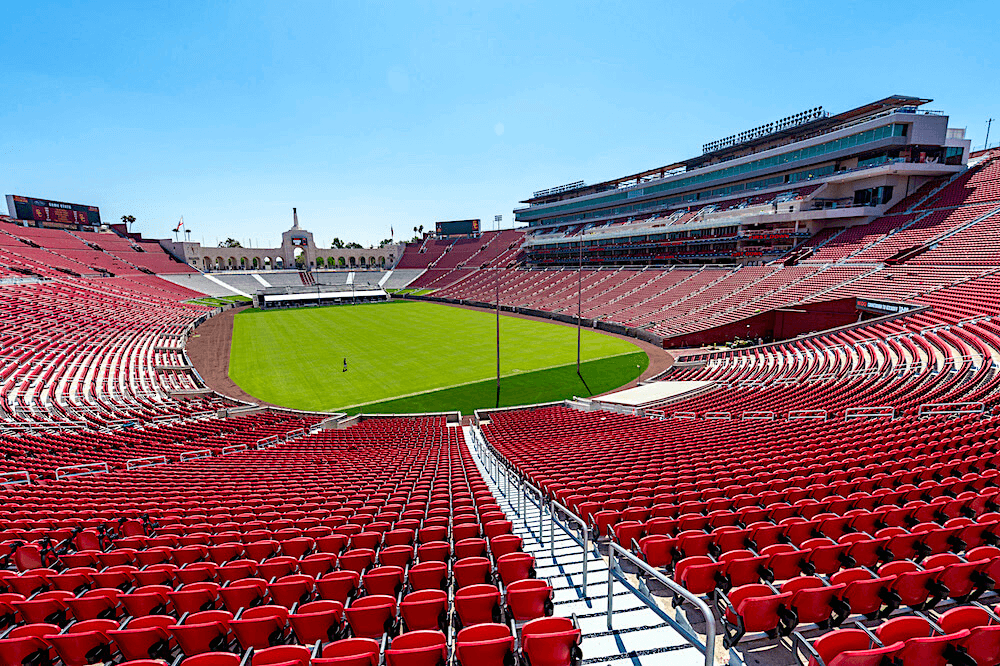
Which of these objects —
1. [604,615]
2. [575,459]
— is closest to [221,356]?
[575,459]

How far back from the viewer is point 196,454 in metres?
16.8

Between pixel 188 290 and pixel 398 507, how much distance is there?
3766 inches

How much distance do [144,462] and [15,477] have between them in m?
2.95

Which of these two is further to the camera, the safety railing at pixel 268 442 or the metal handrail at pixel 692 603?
the safety railing at pixel 268 442

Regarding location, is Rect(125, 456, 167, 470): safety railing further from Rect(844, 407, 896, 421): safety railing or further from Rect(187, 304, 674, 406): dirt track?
Rect(844, 407, 896, 421): safety railing

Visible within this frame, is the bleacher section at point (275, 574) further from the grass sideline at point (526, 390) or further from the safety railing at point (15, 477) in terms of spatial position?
the grass sideline at point (526, 390)

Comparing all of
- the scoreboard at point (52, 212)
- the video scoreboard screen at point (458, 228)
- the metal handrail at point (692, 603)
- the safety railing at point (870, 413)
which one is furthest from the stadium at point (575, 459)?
the video scoreboard screen at point (458, 228)

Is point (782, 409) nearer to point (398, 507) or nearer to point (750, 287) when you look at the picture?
point (398, 507)

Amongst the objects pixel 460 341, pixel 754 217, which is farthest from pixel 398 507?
pixel 754 217

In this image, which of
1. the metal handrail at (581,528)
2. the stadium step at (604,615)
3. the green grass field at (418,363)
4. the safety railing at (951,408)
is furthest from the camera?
the green grass field at (418,363)

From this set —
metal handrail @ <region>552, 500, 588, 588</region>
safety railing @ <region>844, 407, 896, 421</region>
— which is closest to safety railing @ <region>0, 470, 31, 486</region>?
metal handrail @ <region>552, 500, 588, 588</region>

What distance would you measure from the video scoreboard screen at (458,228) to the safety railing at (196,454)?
118178 millimetres

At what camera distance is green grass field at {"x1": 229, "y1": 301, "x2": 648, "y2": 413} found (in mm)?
30141

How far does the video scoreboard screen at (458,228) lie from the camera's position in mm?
131500
